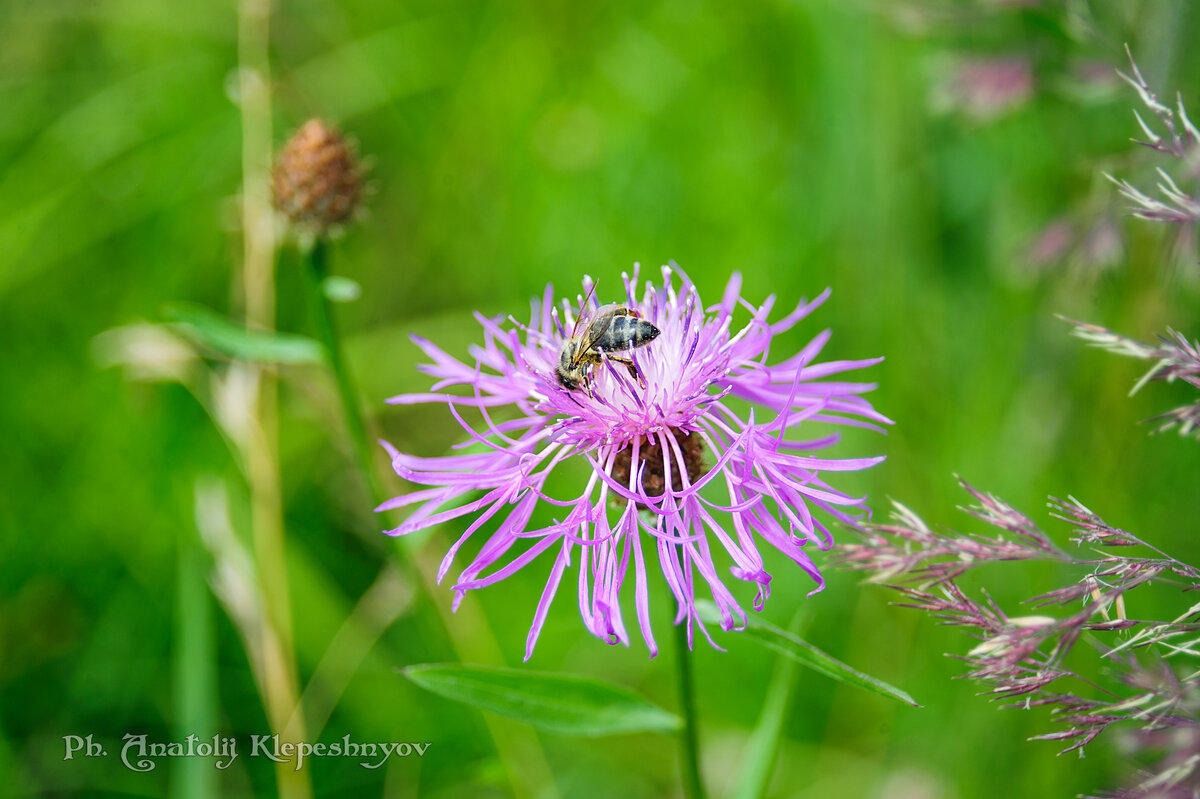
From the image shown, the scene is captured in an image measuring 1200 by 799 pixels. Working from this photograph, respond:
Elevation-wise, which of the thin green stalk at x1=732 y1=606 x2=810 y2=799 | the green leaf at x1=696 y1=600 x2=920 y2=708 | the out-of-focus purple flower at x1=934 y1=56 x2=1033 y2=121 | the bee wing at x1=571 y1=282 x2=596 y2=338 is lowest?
the thin green stalk at x1=732 y1=606 x2=810 y2=799

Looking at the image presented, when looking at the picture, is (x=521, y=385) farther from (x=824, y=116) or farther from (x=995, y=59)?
(x=824, y=116)

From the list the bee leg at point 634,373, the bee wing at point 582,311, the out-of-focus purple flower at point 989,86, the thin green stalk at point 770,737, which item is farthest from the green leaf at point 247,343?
the out-of-focus purple flower at point 989,86

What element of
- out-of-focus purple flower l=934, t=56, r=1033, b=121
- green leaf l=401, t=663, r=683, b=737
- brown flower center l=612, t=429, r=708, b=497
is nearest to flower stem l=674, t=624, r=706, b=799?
green leaf l=401, t=663, r=683, b=737

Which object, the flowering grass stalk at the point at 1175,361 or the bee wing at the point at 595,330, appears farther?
the bee wing at the point at 595,330

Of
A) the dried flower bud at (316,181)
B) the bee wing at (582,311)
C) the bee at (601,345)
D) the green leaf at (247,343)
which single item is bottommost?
the bee at (601,345)

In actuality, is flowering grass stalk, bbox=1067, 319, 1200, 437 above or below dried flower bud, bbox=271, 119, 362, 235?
below

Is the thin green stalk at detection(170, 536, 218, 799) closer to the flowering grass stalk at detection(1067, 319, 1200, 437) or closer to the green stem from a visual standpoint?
the green stem

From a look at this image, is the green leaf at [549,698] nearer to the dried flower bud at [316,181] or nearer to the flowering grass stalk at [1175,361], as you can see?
the flowering grass stalk at [1175,361]

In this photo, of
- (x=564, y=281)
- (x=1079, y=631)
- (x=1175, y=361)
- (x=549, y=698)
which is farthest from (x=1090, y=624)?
(x=564, y=281)
